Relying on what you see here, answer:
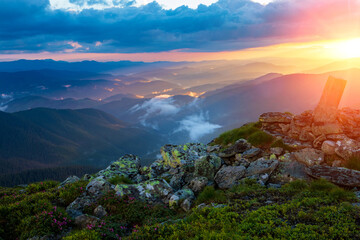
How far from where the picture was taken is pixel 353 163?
1518 centimetres

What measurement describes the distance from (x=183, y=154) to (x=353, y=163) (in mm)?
14598

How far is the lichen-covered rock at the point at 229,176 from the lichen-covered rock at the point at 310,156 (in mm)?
4535

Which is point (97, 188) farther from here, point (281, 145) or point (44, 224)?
point (281, 145)

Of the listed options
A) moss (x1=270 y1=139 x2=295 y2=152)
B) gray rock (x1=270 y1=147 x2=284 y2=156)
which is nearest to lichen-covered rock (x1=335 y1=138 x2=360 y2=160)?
moss (x1=270 y1=139 x2=295 y2=152)

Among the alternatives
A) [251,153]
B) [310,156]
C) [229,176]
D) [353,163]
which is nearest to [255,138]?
[251,153]

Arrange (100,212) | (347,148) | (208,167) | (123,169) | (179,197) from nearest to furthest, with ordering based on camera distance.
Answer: (100,212) < (179,197) < (347,148) < (208,167) < (123,169)

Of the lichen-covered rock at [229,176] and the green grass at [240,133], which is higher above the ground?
the green grass at [240,133]

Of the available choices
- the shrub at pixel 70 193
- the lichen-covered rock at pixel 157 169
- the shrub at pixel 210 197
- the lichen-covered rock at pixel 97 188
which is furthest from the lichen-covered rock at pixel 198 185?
A: the shrub at pixel 70 193

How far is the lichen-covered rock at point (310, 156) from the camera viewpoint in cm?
1596

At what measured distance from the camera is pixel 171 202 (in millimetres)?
14266

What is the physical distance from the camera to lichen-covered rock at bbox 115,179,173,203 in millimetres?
15221

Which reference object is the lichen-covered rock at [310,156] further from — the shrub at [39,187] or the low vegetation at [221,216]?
the shrub at [39,187]

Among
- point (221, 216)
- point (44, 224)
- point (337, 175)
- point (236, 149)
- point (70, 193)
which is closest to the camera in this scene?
point (221, 216)

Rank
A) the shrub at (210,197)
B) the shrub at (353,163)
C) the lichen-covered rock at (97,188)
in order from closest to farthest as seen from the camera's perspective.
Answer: the shrub at (210,197)
the shrub at (353,163)
the lichen-covered rock at (97,188)
